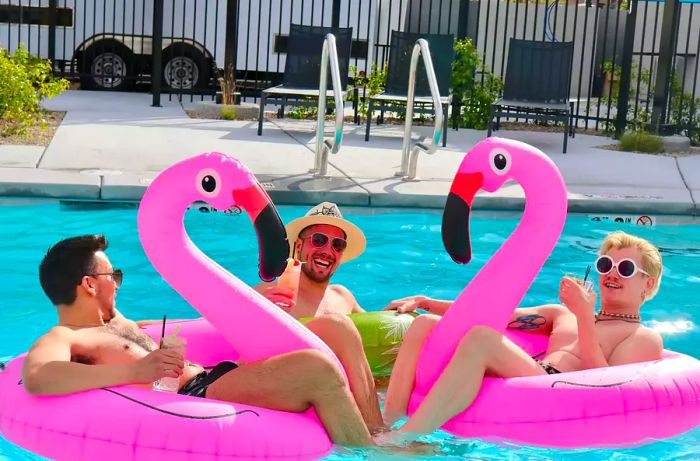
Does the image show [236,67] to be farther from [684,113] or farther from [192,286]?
[192,286]

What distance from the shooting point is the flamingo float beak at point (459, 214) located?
4113 millimetres

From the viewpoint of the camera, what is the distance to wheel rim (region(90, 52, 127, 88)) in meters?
15.0

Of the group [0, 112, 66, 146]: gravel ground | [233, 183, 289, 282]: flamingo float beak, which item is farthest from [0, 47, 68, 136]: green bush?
[233, 183, 289, 282]: flamingo float beak

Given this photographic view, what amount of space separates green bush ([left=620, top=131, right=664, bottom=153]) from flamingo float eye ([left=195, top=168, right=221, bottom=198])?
8745 millimetres

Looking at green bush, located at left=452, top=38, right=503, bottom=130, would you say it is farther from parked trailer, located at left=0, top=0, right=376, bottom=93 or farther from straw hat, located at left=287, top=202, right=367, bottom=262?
straw hat, located at left=287, top=202, right=367, bottom=262

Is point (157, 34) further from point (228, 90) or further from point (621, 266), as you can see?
point (621, 266)

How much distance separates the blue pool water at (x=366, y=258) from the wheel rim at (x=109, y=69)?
22.5 ft

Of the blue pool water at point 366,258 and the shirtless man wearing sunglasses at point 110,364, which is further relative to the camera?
the blue pool water at point 366,258

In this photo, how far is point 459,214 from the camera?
4.11 m

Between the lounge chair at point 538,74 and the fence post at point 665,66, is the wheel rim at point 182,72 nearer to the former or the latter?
the lounge chair at point 538,74

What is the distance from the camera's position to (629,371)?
430 centimetres

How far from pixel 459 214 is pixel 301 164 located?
5713 mm

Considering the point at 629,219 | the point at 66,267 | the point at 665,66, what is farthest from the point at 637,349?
the point at 665,66

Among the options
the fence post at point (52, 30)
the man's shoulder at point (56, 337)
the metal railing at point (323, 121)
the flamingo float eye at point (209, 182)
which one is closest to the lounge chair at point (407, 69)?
the metal railing at point (323, 121)
